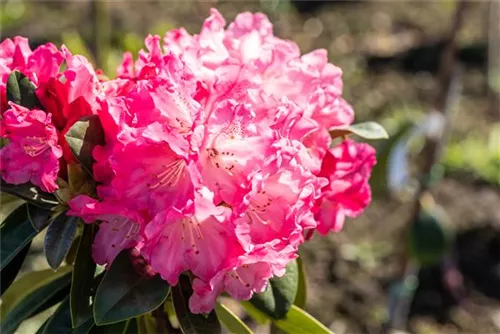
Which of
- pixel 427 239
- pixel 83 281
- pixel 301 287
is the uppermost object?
pixel 83 281

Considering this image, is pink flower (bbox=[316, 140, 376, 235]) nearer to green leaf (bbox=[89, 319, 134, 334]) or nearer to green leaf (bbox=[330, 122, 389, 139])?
green leaf (bbox=[330, 122, 389, 139])

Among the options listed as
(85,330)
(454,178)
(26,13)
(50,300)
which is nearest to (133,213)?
(85,330)

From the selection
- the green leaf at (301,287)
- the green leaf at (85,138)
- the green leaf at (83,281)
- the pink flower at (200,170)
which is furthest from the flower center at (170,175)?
the green leaf at (301,287)

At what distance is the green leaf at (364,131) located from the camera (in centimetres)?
142

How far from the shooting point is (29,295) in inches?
57.9

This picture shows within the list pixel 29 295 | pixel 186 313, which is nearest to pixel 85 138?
pixel 186 313

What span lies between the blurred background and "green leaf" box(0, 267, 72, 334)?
450 millimetres

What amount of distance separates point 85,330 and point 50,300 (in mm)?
176

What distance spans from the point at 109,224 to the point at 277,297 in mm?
327

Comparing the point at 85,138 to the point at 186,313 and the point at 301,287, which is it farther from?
the point at 301,287

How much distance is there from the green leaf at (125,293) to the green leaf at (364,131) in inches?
14.6

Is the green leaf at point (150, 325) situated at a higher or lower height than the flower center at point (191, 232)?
lower

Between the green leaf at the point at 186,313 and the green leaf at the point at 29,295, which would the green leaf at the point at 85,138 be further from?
the green leaf at the point at 29,295

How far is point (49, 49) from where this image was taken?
128 cm
